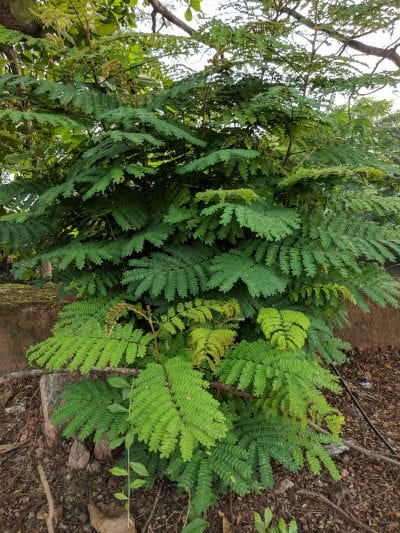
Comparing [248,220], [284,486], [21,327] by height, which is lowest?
[284,486]

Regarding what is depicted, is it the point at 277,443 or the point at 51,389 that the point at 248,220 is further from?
the point at 51,389

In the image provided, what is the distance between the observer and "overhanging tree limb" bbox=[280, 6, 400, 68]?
4.87ft

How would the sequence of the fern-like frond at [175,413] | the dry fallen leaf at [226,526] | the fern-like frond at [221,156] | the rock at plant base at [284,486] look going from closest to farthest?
the fern-like frond at [175,413] → the fern-like frond at [221,156] → the dry fallen leaf at [226,526] → the rock at plant base at [284,486]

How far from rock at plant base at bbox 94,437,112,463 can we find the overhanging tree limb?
2000 millimetres

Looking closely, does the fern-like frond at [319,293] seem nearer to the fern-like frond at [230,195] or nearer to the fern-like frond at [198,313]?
the fern-like frond at [198,313]

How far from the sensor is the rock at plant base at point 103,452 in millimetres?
1737

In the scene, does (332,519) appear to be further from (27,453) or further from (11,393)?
A: (11,393)

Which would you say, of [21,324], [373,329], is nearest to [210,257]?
[21,324]

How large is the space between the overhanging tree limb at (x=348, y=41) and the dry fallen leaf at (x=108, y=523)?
2034mm

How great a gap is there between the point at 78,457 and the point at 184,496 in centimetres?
55

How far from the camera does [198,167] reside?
4.52ft

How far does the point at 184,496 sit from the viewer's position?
60.1 inches

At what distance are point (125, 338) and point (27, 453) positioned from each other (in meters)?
1.10

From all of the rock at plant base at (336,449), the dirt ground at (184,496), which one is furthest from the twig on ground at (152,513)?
the rock at plant base at (336,449)
